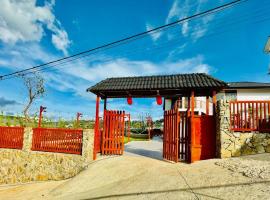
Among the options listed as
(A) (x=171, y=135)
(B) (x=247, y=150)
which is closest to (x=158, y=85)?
(A) (x=171, y=135)

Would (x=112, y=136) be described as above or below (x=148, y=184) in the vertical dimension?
above

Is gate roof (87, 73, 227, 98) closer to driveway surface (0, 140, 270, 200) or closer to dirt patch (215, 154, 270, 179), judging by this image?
driveway surface (0, 140, 270, 200)

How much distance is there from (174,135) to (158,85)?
9.59 ft

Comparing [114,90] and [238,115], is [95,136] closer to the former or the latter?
[114,90]

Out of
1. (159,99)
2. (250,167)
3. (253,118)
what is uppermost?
(159,99)

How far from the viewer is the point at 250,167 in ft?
25.3

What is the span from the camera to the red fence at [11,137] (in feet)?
46.4

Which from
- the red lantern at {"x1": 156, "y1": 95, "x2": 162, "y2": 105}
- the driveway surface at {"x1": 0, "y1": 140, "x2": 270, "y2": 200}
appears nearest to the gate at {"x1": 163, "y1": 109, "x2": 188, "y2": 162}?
the driveway surface at {"x1": 0, "y1": 140, "x2": 270, "y2": 200}

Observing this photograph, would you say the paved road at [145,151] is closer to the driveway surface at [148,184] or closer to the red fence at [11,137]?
the driveway surface at [148,184]

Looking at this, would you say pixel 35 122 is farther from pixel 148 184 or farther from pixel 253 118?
pixel 253 118

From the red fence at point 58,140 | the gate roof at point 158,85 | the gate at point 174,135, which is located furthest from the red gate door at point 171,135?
the red fence at point 58,140

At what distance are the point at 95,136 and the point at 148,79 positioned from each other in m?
4.45

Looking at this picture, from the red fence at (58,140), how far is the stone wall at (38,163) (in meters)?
0.28

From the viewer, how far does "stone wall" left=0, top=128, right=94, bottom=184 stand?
1188 centimetres
